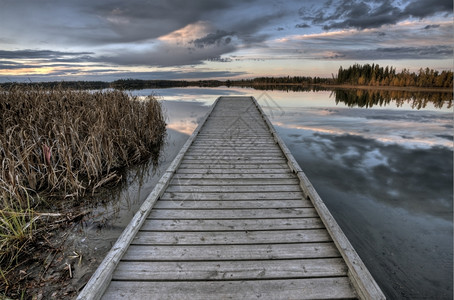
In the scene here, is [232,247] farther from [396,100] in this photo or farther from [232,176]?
[396,100]

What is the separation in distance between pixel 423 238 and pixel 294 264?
2868mm

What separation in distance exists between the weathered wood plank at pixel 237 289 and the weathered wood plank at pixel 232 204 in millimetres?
1254

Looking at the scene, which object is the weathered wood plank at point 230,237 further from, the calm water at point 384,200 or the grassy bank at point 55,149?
the grassy bank at point 55,149

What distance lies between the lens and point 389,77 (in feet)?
176

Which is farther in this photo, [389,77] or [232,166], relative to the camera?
[389,77]

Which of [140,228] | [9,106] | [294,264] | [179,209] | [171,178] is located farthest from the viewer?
[9,106]

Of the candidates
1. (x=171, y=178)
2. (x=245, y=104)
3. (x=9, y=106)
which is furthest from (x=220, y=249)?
(x=245, y=104)

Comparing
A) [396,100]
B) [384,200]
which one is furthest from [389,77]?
[384,200]

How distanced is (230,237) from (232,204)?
0.75 m

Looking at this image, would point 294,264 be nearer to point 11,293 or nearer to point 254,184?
point 254,184

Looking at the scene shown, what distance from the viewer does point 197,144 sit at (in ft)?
20.8

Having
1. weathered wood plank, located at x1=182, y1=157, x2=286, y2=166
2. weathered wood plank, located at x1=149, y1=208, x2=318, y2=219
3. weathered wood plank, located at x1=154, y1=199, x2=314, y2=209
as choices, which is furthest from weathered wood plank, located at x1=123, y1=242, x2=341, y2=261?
weathered wood plank, located at x1=182, y1=157, x2=286, y2=166

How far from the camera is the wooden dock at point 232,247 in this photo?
2012mm

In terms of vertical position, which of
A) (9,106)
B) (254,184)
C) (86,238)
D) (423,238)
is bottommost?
(423,238)
